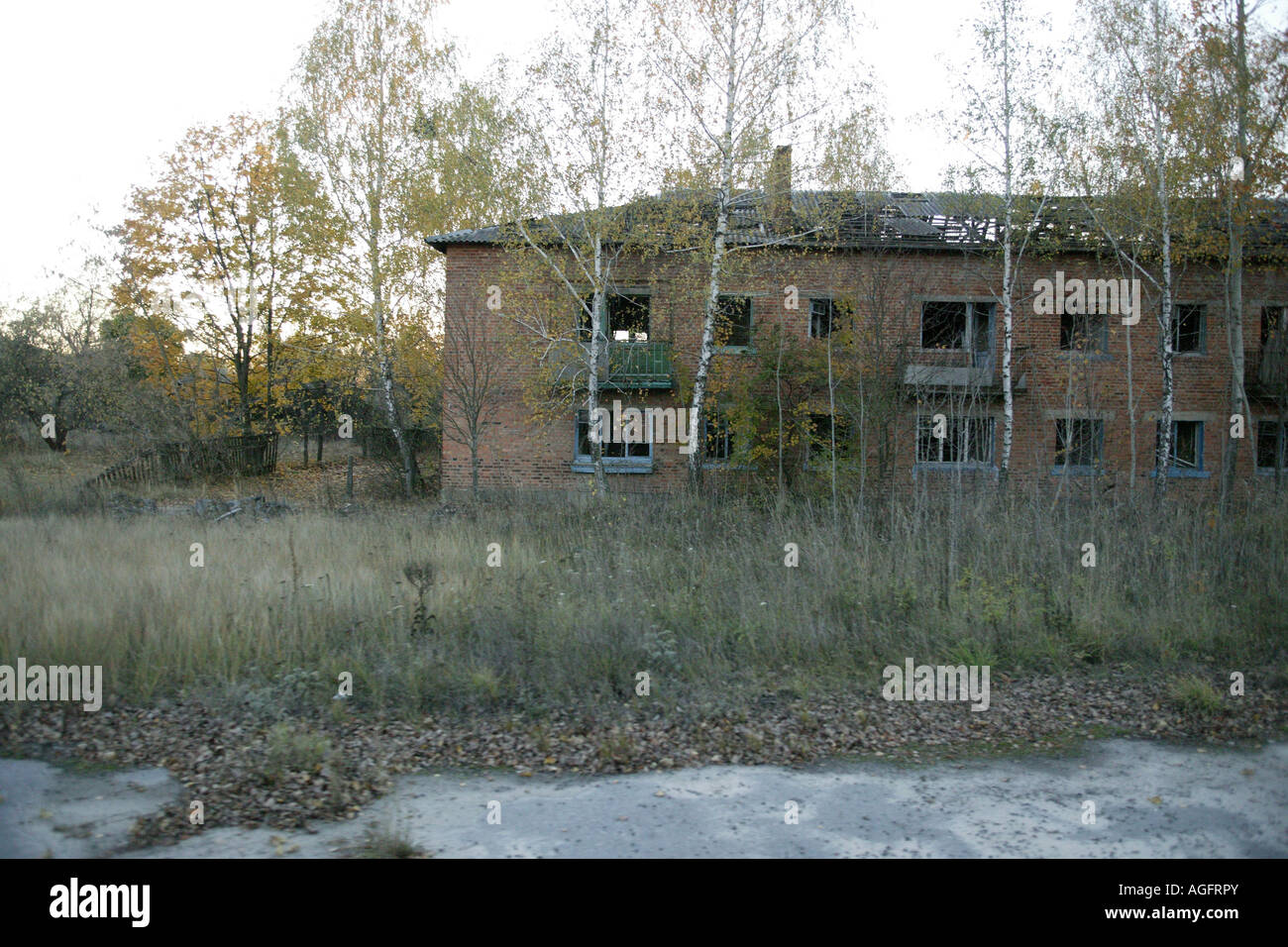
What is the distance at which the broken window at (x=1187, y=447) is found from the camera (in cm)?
2189

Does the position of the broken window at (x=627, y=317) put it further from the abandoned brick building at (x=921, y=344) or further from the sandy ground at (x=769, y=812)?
the sandy ground at (x=769, y=812)

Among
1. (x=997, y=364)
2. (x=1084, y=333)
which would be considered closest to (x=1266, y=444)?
(x=1084, y=333)

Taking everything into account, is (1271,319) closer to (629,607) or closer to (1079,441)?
(1079,441)

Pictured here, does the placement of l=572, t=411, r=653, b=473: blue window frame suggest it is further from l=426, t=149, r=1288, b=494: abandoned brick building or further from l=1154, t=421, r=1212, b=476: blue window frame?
l=1154, t=421, r=1212, b=476: blue window frame

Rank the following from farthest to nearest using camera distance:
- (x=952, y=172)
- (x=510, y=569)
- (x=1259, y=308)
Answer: (x=1259, y=308) → (x=952, y=172) → (x=510, y=569)

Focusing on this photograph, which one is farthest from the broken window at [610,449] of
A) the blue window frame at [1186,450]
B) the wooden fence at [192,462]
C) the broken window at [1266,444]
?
the broken window at [1266,444]

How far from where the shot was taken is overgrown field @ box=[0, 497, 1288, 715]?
6453mm

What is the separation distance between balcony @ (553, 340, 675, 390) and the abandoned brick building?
2.2 inches

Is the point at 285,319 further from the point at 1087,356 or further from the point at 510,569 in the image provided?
the point at 1087,356

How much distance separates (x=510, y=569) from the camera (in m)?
9.37

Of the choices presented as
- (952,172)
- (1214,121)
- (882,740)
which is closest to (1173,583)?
(882,740)

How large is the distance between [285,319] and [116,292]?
491 cm

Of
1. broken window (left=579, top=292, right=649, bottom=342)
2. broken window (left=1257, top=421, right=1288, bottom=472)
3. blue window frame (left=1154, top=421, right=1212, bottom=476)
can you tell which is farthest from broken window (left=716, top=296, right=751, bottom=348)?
broken window (left=1257, top=421, right=1288, bottom=472)

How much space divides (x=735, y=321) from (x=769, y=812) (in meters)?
18.0
